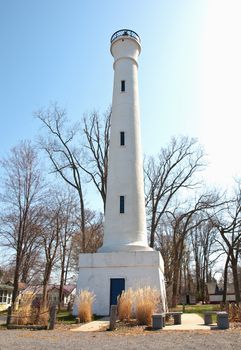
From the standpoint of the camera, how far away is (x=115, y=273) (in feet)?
59.4

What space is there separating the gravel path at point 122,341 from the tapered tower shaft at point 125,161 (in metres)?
8.73

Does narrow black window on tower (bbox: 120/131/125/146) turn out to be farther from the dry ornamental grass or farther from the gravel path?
the gravel path

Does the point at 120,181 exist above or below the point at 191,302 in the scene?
above

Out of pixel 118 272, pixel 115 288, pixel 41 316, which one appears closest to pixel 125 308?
pixel 41 316

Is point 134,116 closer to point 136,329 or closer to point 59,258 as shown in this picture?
point 136,329

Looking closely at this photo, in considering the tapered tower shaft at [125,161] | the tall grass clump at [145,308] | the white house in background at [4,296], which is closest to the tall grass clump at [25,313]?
the tall grass clump at [145,308]

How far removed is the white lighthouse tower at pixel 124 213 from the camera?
59.0 feet

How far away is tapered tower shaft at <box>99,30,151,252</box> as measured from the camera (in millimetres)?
19578

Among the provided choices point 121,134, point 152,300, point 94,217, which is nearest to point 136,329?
point 152,300

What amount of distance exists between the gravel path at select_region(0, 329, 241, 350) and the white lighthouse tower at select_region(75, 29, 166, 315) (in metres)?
7.10

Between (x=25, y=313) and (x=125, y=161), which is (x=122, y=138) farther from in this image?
(x=25, y=313)

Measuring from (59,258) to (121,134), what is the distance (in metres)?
17.9

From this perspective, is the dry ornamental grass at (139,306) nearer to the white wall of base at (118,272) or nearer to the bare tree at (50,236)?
the white wall of base at (118,272)

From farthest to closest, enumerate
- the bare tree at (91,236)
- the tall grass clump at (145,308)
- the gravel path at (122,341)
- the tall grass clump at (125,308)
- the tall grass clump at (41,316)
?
the bare tree at (91,236), the tall grass clump at (125,308), the tall grass clump at (41,316), the tall grass clump at (145,308), the gravel path at (122,341)
